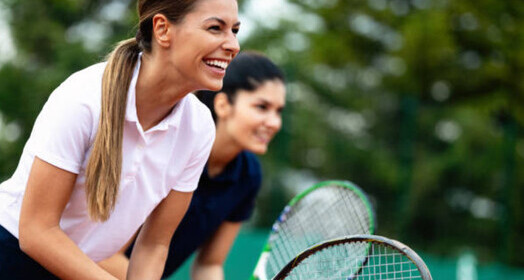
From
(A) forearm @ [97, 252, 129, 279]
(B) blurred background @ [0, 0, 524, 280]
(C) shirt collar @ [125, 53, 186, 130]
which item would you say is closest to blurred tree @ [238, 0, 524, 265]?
(B) blurred background @ [0, 0, 524, 280]

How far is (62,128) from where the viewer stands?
1840 mm

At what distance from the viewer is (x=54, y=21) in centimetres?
1220

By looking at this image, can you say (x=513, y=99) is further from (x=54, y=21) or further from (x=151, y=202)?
(x=151, y=202)

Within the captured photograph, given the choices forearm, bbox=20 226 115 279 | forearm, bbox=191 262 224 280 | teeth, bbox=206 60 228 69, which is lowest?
forearm, bbox=191 262 224 280

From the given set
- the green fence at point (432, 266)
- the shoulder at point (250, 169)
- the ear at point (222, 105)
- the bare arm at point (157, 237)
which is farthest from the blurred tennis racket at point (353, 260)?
the green fence at point (432, 266)

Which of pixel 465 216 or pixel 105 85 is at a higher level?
pixel 105 85

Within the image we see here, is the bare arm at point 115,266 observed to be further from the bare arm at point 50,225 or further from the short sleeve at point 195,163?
the bare arm at point 50,225

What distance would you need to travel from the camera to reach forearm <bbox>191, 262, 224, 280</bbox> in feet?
10.8

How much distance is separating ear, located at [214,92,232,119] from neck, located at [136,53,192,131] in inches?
46.4

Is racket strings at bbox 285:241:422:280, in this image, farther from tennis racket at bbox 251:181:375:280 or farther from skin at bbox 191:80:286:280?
skin at bbox 191:80:286:280

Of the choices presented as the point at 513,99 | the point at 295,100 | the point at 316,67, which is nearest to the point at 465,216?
the point at 295,100

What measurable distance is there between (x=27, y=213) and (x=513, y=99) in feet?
37.1

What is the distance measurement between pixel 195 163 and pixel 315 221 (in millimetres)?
1185

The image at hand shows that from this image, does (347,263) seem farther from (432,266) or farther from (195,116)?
(432,266)
